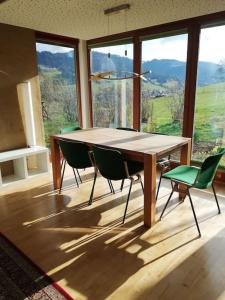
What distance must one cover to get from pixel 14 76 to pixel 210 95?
2955 mm

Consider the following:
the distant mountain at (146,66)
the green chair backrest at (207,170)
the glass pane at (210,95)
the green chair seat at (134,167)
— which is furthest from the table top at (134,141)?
the distant mountain at (146,66)

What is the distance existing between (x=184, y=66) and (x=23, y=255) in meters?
3.26

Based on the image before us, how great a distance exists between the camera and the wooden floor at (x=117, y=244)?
5.52 feet

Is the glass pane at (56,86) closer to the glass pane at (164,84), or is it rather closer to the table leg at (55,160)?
the table leg at (55,160)

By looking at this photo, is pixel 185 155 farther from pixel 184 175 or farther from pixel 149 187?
pixel 149 187

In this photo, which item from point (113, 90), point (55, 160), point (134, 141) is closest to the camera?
point (134, 141)

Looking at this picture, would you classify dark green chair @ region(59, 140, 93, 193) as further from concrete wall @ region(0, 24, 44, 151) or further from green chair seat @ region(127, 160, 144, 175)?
concrete wall @ region(0, 24, 44, 151)

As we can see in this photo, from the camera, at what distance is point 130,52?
418 centimetres

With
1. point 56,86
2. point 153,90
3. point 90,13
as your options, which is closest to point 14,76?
point 56,86

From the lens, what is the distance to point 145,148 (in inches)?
95.7

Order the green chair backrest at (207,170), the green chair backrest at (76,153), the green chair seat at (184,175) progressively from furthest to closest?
the green chair backrest at (76,153) → the green chair seat at (184,175) → the green chair backrest at (207,170)

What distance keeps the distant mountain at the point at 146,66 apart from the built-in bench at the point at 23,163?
5.19ft

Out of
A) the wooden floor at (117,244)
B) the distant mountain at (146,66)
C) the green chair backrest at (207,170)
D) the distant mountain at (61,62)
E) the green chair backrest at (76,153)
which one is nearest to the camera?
the wooden floor at (117,244)

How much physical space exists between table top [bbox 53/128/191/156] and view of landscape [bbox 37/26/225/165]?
3.07 feet
